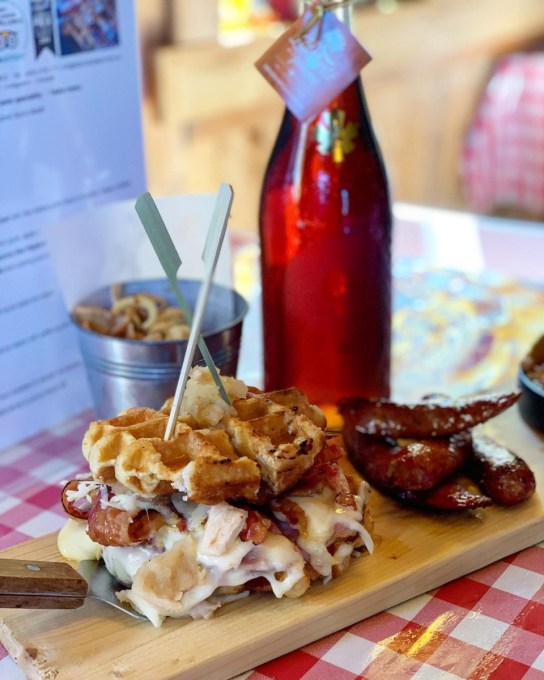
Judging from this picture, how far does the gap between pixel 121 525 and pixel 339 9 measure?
718 millimetres

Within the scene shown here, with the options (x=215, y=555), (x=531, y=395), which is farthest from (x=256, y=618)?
(x=531, y=395)

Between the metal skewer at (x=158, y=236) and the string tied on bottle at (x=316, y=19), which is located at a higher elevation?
the string tied on bottle at (x=316, y=19)

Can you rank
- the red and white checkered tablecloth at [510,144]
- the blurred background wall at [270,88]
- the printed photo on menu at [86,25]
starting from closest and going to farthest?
the printed photo on menu at [86,25] < the blurred background wall at [270,88] < the red and white checkered tablecloth at [510,144]

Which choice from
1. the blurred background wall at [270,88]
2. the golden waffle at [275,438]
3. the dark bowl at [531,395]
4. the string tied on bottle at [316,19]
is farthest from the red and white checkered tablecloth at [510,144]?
the golden waffle at [275,438]

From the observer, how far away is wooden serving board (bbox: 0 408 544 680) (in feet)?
2.85

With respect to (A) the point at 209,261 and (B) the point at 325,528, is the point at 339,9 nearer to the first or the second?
(A) the point at 209,261

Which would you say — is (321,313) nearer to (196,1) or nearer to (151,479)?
(151,479)

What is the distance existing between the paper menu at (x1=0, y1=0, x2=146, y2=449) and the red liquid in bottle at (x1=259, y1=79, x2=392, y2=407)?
0.25m

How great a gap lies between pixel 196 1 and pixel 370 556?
3.15 m

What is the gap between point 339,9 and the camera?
1255 mm

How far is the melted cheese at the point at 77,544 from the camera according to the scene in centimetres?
99

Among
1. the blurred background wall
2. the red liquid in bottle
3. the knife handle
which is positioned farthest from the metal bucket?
the blurred background wall

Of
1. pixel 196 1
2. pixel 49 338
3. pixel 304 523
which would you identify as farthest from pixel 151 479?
pixel 196 1

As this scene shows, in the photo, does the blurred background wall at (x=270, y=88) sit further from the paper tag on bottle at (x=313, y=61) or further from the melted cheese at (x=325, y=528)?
the melted cheese at (x=325, y=528)
